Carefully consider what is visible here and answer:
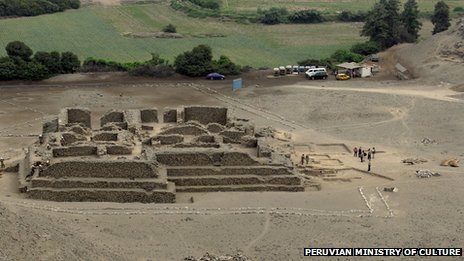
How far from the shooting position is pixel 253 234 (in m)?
31.3

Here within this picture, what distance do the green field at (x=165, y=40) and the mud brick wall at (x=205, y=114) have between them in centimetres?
2844

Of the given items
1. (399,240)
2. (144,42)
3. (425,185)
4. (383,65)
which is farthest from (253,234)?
(144,42)

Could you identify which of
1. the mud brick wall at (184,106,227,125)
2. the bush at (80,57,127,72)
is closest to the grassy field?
the bush at (80,57,127,72)

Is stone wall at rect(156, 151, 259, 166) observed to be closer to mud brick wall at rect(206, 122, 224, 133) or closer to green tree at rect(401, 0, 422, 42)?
mud brick wall at rect(206, 122, 224, 133)

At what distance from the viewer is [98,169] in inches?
1457

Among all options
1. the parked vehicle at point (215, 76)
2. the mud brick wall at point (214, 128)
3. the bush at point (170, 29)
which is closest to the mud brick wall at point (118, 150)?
the mud brick wall at point (214, 128)

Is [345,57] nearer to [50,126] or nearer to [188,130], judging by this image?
[188,130]

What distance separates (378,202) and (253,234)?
854cm

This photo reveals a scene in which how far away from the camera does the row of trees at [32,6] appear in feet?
341

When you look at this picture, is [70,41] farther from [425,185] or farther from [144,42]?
[425,185]

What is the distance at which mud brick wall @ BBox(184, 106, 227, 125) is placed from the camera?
4962 centimetres

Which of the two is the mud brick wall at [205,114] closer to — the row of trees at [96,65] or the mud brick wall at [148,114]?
the mud brick wall at [148,114]

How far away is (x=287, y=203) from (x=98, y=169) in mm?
10003

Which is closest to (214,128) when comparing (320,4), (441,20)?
(441,20)
